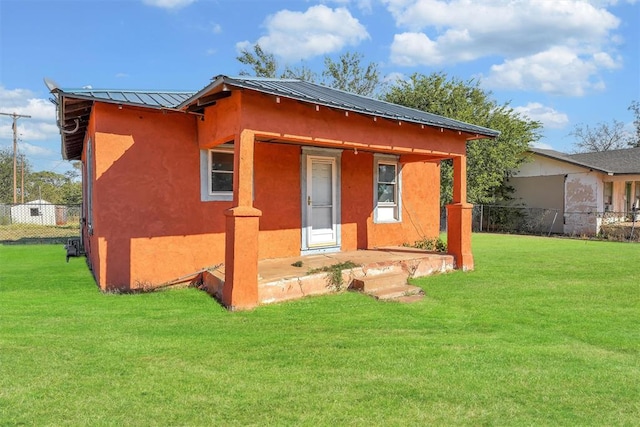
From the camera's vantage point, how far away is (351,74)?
2767 cm

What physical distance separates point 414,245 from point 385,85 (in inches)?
779

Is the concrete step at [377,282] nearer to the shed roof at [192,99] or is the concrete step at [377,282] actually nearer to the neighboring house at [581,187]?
the shed roof at [192,99]

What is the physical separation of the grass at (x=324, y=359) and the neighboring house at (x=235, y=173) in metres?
0.86

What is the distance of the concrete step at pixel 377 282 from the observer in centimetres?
688


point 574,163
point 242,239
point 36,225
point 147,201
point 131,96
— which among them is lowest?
point 36,225

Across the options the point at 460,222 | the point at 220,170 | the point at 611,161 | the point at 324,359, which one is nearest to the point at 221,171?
the point at 220,170

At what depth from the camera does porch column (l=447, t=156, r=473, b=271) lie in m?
8.83

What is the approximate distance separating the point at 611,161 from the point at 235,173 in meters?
22.7

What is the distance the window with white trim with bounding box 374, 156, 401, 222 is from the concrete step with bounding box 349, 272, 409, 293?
2.85 meters

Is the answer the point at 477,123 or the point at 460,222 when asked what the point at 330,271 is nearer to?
the point at 460,222

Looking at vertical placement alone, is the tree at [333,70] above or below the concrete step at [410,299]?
above

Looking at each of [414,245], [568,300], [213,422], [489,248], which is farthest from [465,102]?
[213,422]

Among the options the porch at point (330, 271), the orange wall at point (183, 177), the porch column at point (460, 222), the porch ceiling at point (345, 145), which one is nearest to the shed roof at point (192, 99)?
the orange wall at point (183, 177)

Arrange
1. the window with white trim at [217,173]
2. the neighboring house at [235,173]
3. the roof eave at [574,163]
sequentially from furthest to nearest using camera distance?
the roof eave at [574,163] < the window with white trim at [217,173] < the neighboring house at [235,173]
